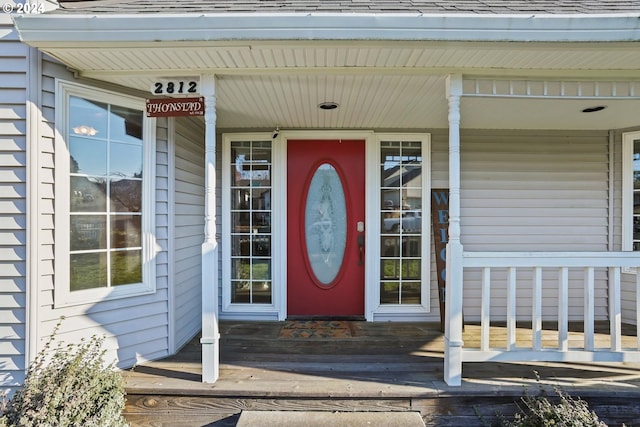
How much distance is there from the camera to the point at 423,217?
142 inches

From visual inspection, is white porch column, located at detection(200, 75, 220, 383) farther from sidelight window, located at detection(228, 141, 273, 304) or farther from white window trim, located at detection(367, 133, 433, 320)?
white window trim, located at detection(367, 133, 433, 320)

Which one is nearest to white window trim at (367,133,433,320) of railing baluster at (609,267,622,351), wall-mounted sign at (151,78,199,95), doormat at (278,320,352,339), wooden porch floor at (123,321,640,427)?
doormat at (278,320,352,339)

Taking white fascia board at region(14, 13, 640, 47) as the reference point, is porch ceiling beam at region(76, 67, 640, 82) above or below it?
below

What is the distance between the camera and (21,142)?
2.24m

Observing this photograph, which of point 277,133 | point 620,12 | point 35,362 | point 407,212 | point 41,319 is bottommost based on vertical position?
point 35,362

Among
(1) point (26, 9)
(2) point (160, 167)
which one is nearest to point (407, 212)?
(2) point (160, 167)

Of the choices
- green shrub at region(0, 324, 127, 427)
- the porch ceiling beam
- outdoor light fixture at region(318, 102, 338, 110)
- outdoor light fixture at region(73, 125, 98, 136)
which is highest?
the porch ceiling beam

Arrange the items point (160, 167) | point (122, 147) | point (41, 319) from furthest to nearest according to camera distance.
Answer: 1. point (160, 167)
2. point (122, 147)
3. point (41, 319)

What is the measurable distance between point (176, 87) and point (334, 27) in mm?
1229

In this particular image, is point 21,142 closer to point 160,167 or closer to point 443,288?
point 160,167

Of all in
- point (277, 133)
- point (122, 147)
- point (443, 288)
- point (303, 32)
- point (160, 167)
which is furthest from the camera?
point (277, 133)

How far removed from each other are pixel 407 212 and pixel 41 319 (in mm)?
3274

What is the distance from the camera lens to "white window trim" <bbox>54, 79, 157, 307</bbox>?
231cm

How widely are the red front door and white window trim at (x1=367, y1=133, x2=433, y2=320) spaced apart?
4.8 inches
